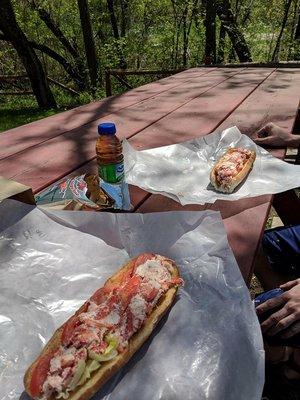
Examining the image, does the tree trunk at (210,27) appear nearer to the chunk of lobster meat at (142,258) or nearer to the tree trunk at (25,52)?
the tree trunk at (25,52)

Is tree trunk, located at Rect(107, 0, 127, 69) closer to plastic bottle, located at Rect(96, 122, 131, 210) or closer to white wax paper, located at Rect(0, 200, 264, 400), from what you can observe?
plastic bottle, located at Rect(96, 122, 131, 210)

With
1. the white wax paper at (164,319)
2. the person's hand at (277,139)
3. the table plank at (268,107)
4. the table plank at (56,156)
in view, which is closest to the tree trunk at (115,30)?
the table plank at (268,107)

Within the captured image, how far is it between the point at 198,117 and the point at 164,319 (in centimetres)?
184

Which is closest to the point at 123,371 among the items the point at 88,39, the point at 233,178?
the point at 233,178

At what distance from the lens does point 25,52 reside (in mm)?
8992

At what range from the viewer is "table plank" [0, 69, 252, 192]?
1808 millimetres

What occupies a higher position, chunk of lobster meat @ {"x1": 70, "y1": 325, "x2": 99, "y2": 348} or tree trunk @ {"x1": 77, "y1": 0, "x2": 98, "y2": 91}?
chunk of lobster meat @ {"x1": 70, "y1": 325, "x2": 99, "y2": 348}

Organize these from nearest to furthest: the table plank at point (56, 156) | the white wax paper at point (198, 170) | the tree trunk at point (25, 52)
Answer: the white wax paper at point (198, 170), the table plank at point (56, 156), the tree trunk at point (25, 52)

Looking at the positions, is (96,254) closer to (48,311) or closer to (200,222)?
(48,311)

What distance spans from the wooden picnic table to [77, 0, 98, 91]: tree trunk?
6.58 meters

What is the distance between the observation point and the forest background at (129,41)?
32.0ft

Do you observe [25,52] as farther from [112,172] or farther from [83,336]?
[83,336]

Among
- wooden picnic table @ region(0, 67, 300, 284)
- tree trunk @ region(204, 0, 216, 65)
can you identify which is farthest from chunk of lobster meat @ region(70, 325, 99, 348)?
tree trunk @ region(204, 0, 216, 65)

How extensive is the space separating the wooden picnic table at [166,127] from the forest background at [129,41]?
6.33 meters
